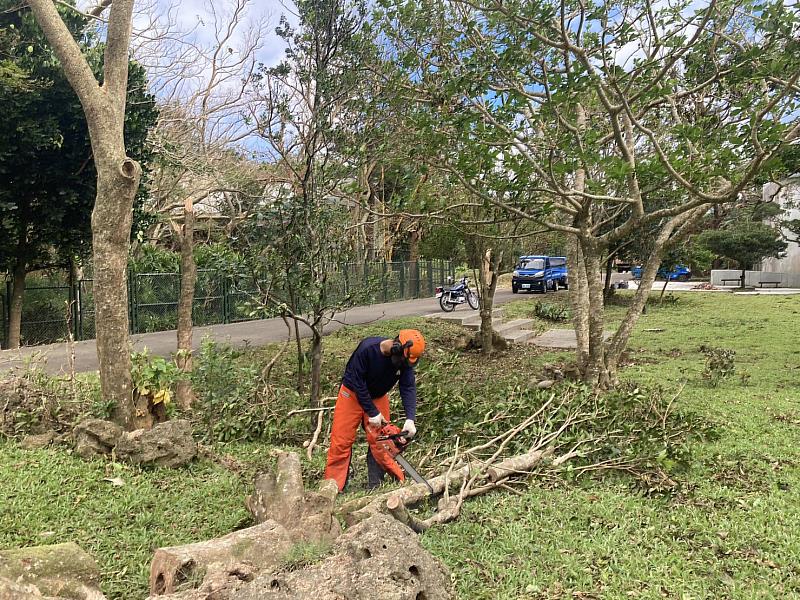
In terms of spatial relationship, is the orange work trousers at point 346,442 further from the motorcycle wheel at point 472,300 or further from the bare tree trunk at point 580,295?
the motorcycle wheel at point 472,300

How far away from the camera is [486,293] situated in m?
10.2

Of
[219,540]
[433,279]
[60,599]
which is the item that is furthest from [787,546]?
[433,279]

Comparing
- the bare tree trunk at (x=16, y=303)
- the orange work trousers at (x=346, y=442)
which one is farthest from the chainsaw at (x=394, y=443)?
the bare tree trunk at (x=16, y=303)

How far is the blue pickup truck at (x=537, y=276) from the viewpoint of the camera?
2706cm

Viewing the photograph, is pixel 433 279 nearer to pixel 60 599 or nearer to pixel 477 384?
pixel 477 384

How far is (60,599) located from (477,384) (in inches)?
227

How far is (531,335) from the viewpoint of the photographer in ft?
42.3

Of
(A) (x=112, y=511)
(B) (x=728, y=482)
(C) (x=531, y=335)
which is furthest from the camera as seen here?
(C) (x=531, y=335)

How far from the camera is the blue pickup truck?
27062 mm

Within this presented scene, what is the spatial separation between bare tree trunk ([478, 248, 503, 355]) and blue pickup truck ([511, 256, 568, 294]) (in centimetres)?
1663

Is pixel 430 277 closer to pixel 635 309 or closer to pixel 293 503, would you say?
pixel 635 309

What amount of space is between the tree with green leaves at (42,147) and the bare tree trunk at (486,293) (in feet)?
21.6

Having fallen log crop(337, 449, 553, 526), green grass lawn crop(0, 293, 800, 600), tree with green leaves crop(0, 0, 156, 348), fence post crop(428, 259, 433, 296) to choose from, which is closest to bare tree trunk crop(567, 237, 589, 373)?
green grass lawn crop(0, 293, 800, 600)

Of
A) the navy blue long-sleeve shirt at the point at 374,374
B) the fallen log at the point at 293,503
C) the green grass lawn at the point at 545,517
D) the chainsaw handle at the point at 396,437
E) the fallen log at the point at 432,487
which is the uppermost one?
the navy blue long-sleeve shirt at the point at 374,374
